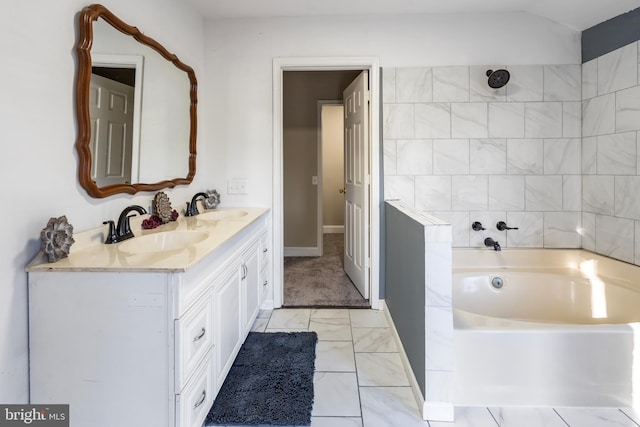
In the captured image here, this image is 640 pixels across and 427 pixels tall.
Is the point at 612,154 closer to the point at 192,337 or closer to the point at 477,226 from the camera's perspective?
the point at 477,226

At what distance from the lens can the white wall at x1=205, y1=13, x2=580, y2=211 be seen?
2.80 m

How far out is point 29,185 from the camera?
1.29 metres

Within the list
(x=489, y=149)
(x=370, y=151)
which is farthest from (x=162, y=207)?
(x=489, y=149)

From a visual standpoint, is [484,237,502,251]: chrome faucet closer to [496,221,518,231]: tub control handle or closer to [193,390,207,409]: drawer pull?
[496,221,518,231]: tub control handle

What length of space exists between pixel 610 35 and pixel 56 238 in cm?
339

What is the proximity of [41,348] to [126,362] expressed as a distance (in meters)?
0.31

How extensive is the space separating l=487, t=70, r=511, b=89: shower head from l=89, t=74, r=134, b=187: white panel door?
7.88 ft

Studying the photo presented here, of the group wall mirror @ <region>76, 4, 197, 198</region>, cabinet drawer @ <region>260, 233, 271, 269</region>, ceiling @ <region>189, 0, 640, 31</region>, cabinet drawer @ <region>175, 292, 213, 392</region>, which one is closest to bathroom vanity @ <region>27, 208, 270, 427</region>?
cabinet drawer @ <region>175, 292, 213, 392</region>

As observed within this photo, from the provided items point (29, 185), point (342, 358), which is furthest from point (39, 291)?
point (342, 358)

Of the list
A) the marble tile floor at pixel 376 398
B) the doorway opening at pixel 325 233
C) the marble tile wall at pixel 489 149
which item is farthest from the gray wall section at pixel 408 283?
the doorway opening at pixel 325 233

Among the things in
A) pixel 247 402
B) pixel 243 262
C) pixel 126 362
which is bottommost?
pixel 247 402

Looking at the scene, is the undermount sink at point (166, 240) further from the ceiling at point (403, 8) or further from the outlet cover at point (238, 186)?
the ceiling at point (403, 8)

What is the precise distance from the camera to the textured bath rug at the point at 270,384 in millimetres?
1657

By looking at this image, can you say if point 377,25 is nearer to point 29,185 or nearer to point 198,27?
point 198,27
